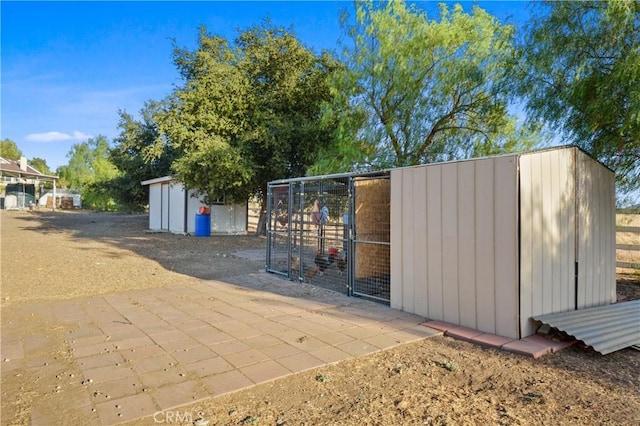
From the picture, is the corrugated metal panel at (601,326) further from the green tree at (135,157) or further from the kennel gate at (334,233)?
the green tree at (135,157)

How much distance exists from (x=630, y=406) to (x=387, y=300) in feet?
9.92

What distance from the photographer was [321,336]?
385cm

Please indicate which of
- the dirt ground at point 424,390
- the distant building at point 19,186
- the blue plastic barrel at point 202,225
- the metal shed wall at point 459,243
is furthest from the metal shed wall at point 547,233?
the distant building at point 19,186

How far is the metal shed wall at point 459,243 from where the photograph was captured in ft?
12.6

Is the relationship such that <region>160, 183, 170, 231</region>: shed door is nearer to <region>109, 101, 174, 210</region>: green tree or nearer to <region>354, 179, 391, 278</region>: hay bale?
<region>109, 101, 174, 210</region>: green tree

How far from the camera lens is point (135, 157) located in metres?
19.5

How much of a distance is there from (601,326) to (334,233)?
3998 millimetres

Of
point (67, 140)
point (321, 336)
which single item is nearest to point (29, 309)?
point (321, 336)

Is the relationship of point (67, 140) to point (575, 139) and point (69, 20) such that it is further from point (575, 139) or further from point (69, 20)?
point (575, 139)

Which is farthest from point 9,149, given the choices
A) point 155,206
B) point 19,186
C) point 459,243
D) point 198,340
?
point 459,243

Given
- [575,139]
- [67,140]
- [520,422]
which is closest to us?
[520,422]

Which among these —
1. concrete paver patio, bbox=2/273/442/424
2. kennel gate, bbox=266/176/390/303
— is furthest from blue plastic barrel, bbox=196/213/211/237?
concrete paver patio, bbox=2/273/442/424

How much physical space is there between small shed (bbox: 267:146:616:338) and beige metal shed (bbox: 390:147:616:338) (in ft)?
0.04

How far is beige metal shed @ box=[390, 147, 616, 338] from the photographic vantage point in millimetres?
3842
